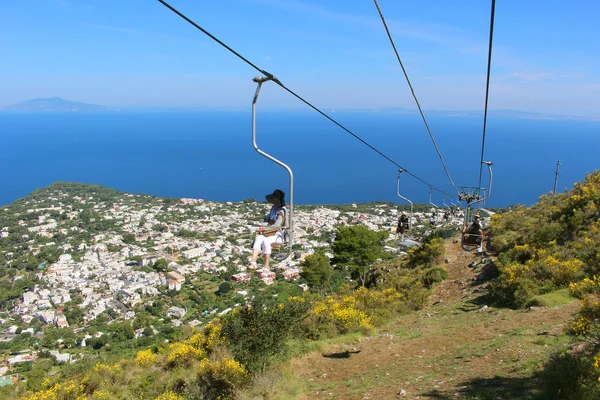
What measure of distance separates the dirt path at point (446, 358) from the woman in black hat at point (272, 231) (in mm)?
2819

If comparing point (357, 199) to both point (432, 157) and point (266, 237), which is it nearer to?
point (432, 157)

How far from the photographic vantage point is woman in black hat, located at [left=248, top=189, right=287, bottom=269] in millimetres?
4422

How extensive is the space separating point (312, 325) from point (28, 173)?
302ft

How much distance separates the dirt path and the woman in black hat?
2.82 meters

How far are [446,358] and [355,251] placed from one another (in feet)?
32.8

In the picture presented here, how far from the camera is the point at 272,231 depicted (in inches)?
177

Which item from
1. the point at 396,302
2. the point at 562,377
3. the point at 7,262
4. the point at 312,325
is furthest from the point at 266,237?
the point at 7,262

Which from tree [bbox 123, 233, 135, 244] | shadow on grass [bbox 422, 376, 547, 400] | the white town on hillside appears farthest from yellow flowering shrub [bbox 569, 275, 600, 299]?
tree [bbox 123, 233, 135, 244]

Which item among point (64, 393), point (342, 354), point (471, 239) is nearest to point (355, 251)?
point (471, 239)

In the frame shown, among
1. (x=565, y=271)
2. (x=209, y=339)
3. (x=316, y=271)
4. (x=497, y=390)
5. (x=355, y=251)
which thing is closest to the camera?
(x=497, y=390)

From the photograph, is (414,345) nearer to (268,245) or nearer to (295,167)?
(268,245)

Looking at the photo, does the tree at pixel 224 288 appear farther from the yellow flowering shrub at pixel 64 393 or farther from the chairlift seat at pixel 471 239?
the chairlift seat at pixel 471 239

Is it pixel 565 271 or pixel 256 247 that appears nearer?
pixel 256 247

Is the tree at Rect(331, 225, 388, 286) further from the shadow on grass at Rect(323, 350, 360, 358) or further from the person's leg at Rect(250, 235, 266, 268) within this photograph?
the person's leg at Rect(250, 235, 266, 268)
